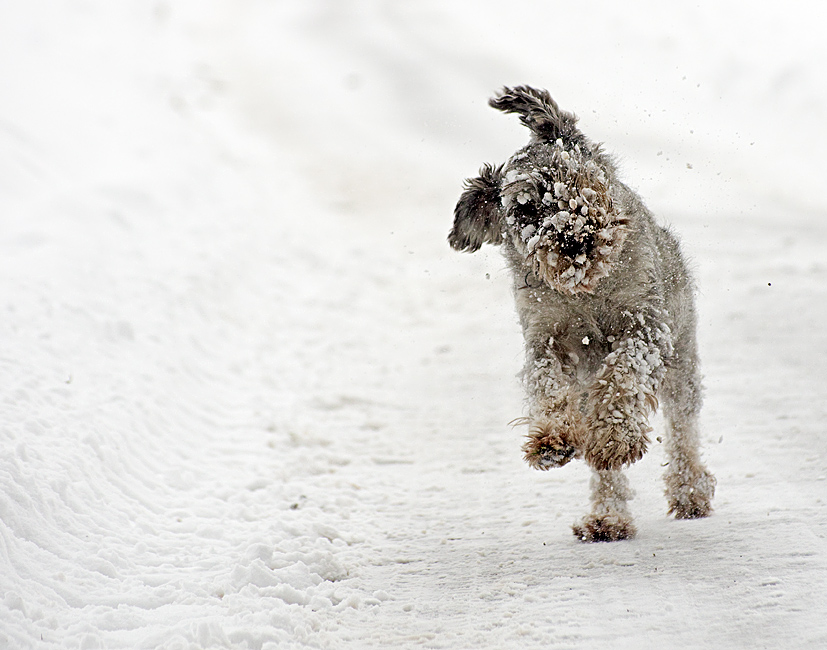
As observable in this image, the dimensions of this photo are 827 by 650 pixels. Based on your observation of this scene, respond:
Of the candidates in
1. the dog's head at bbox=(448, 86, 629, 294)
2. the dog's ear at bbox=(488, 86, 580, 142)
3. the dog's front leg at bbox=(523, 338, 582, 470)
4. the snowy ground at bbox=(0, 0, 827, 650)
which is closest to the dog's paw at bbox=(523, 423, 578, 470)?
the dog's front leg at bbox=(523, 338, 582, 470)

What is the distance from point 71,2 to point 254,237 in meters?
9.55

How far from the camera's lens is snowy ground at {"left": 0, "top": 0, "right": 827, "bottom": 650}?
372cm

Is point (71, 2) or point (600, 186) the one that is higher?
point (71, 2)

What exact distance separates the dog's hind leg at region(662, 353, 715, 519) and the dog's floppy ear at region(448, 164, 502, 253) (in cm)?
133

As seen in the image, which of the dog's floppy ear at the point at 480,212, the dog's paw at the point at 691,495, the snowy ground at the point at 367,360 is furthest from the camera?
the dog's floppy ear at the point at 480,212

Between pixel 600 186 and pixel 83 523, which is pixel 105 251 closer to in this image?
pixel 83 523

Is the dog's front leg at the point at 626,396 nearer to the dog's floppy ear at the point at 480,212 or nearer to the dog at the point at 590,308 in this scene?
the dog at the point at 590,308

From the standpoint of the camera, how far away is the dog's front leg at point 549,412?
4.01m

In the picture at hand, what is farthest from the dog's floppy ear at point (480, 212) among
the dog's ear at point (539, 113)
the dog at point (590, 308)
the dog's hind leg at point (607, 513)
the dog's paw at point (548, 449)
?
the dog's hind leg at point (607, 513)

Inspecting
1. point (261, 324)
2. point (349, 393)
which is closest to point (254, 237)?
point (261, 324)

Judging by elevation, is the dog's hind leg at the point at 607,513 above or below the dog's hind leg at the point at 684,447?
below

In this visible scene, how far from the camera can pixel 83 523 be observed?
4.35 meters

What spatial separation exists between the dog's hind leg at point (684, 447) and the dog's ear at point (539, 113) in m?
1.52

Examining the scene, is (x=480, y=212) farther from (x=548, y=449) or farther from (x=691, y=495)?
(x=691, y=495)
